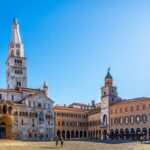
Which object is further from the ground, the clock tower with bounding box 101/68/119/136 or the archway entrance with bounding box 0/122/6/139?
the clock tower with bounding box 101/68/119/136

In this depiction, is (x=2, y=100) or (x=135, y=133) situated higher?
(x=2, y=100)

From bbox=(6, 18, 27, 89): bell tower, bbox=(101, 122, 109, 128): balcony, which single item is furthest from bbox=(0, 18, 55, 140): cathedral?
bbox=(101, 122, 109, 128): balcony

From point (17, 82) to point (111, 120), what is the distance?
27200 millimetres

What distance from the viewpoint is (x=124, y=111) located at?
85.3 meters

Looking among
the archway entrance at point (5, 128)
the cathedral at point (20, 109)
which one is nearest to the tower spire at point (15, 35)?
the cathedral at point (20, 109)

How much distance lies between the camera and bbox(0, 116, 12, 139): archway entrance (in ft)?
253

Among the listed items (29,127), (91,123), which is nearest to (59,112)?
(91,123)

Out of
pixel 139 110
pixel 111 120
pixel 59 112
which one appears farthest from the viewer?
pixel 59 112

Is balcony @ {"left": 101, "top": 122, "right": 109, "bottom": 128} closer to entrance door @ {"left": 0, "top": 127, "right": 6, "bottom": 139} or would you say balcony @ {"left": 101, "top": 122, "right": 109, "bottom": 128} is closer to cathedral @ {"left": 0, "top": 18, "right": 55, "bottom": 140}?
cathedral @ {"left": 0, "top": 18, "right": 55, "bottom": 140}

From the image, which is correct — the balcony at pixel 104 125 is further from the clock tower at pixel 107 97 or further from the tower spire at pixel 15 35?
Result: the tower spire at pixel 15 35

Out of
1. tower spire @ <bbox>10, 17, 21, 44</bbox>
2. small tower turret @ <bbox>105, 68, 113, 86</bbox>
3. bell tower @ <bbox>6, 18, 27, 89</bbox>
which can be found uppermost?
tower spire @ <bbox>10, 17, 21, 44</bbox>

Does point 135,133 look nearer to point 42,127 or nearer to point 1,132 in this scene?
point 42,127

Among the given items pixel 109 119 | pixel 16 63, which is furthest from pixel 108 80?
pixel 16 63

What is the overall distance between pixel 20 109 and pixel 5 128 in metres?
5.45
